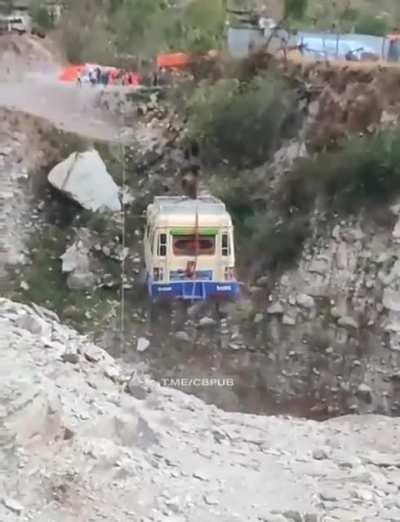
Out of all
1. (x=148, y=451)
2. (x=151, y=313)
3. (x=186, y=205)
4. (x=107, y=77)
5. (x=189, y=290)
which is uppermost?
(x=107, y=77)

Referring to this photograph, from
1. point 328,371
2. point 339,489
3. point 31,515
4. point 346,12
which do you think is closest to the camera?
point 31,515

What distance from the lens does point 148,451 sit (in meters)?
3.62

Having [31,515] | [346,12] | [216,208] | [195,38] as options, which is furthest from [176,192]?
[31,515]

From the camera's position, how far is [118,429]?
11.8 ft

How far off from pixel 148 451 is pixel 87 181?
1145mm

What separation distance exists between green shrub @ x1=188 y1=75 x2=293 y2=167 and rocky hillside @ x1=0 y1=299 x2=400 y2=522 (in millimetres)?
898

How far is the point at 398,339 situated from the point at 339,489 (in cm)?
119

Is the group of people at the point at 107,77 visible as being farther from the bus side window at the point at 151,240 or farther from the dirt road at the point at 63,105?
the bus side window at the point at 151,240

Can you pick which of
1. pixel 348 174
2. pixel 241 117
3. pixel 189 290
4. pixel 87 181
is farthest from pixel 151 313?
pixel 348 174

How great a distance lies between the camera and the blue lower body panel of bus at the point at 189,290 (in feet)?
14.0

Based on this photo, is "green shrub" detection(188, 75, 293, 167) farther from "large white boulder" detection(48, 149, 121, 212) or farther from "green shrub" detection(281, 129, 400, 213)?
"large white boulder" detection(48, 149, 121, 212)

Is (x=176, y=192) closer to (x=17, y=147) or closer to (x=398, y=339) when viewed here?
(x=17, y=147)

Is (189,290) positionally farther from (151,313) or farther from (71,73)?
(71,73)

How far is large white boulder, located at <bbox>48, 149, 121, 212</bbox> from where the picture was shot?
428 centimetres
